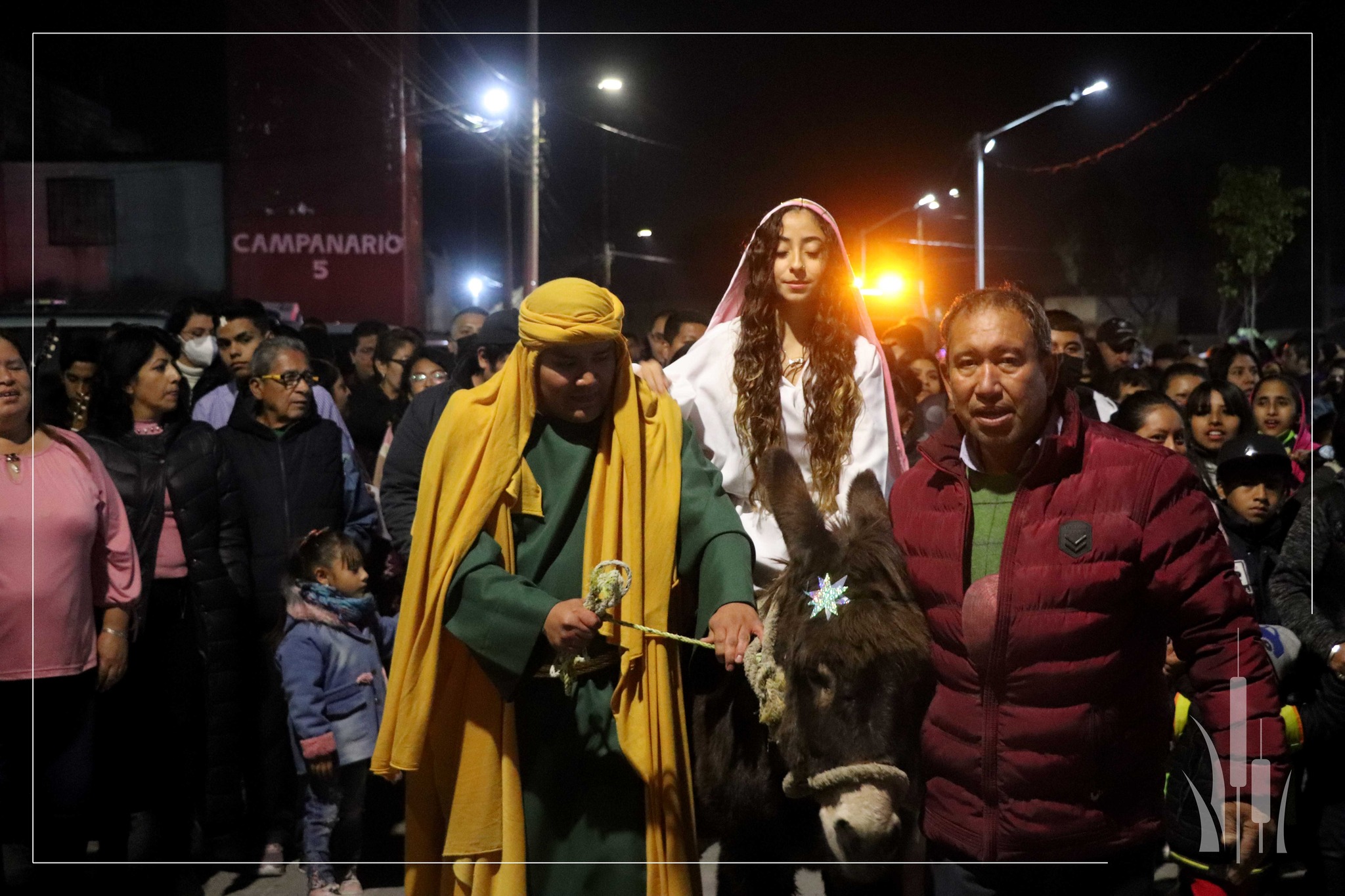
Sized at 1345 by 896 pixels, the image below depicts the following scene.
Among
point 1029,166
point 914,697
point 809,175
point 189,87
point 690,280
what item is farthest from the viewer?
point 189,87

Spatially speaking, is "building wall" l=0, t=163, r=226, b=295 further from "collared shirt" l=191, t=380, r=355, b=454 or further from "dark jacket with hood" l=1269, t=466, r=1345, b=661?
"dark jacket with hood" l=1269, t=466, r=1345, b=661

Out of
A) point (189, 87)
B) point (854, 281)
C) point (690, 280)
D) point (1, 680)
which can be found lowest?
point (1, 680)

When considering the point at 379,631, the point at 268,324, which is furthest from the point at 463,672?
the point at 268,324

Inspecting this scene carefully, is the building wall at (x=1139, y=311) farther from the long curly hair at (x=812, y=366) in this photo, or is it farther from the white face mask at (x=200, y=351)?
the long curly hair at (x=812, y=366)

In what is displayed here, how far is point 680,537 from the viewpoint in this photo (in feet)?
10.7

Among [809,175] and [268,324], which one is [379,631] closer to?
[268,324]

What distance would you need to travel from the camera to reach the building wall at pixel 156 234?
22.5 metres

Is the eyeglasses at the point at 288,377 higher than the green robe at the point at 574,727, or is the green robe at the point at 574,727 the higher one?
the eyeglasses at the point at 288,377

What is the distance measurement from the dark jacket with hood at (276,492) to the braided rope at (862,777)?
3365 millimetres

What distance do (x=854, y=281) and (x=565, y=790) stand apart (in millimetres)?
1888

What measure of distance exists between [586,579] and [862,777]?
88 centimetres

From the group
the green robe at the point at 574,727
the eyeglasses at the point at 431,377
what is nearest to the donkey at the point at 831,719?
the green robe at the point at 574,727

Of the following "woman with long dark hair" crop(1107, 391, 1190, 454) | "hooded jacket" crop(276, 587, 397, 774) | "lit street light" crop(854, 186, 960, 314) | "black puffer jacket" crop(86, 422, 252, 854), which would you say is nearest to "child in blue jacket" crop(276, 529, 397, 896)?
"hooded jacket" crop(276, 587, 397, 774)

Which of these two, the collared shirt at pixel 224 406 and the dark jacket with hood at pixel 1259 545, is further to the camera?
the collared shirt at pixel 224 406
